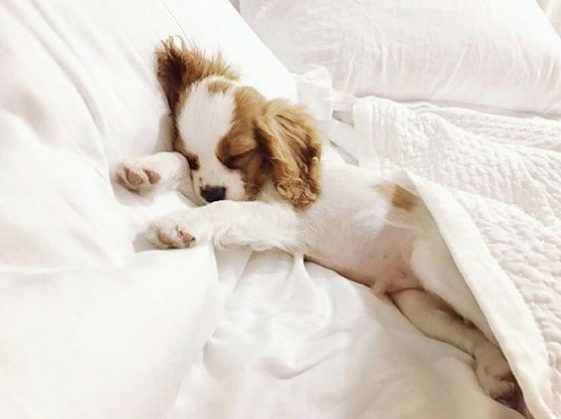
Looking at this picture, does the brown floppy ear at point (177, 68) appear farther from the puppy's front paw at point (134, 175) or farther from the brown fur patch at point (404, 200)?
the brown fur patch at point (404, 200)

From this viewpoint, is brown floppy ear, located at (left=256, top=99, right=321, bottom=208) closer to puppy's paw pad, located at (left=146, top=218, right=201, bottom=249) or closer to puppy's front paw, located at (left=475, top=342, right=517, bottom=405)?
puppy's paw pad, located at (left=146, top=218, right=201, bottom=249)

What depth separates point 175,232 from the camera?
93cm

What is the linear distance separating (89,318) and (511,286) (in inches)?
22.0

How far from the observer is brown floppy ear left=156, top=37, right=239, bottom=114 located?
1154 mm

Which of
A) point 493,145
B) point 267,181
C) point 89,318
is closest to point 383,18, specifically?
point 493,145

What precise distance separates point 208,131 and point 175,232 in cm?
29

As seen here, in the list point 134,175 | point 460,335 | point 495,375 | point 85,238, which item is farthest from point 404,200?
point 85,238

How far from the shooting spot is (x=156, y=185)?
1014 mm

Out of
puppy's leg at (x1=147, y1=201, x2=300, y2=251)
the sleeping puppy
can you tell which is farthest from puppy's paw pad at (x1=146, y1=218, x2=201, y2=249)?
the sleeping puppy

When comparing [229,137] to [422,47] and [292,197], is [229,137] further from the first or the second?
[422,47]

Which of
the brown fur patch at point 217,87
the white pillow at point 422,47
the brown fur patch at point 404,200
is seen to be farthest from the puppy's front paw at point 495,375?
the white pillow at point 422,47

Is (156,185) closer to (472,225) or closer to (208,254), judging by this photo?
(208,254)

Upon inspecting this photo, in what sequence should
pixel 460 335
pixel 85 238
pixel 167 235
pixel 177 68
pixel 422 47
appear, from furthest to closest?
1. pixel 422 47
2. pixel 177 68
3. pixel 460 335
4. pixel 167 235
5. pixel 85 238

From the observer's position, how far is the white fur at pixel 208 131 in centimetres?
115
